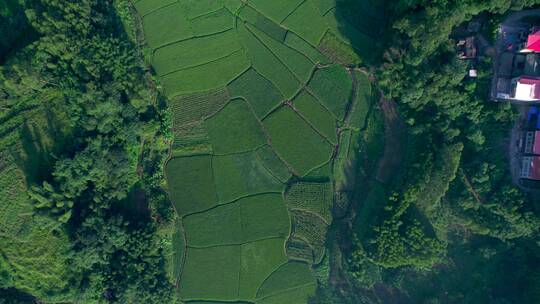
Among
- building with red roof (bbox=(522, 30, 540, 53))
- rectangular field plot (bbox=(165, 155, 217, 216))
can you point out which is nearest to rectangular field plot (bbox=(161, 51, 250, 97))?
rectangular field plot (bbox=(165, 155, 217, 216))

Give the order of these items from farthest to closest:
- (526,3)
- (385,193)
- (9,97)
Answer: (385,193), (9,97), (526,3)

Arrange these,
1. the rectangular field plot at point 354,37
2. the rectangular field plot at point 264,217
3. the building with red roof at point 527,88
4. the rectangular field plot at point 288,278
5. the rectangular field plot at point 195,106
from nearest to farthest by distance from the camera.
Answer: the building with red roof at point 527,88 → the rectangular field plot at point 354,37 → the rectangular field plot at point 195,106 → the rectangular field plot at point 264,217 → the rectangular field plot at point 288,278

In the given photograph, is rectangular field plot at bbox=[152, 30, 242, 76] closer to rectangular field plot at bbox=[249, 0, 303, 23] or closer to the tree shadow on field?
rectangular field plot at bbox=[249, 0, 303, 23]

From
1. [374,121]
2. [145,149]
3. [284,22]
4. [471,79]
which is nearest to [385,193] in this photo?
[374,121]

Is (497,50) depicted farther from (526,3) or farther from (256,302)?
(256,302)

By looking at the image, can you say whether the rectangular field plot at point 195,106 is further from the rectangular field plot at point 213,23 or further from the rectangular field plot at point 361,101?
the rectangular field plot at point 361,101

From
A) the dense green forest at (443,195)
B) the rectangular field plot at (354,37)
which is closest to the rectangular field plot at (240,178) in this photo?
the dense green forest at (443,195)

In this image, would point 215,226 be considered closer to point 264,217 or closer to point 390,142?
point 264,217
